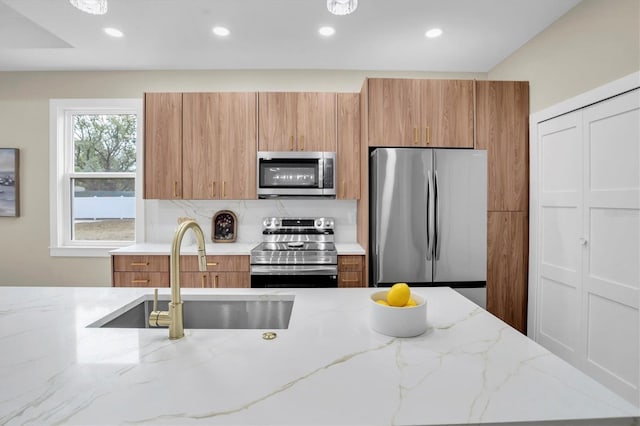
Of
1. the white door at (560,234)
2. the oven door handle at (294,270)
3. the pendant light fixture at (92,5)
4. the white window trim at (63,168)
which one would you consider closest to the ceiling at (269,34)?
the white window trim at (63,168)

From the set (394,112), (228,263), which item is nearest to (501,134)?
(394,112)

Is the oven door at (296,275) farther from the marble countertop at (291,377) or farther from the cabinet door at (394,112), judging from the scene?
the marble countertop at (291,377)

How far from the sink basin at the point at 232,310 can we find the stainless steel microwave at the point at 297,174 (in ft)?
5.84

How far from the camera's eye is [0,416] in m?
0.65

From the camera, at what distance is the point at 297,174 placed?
10.4ft

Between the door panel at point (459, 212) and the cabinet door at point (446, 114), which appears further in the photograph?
the cabinet door at point (446, 114)

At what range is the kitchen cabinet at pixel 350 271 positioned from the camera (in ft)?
9.72

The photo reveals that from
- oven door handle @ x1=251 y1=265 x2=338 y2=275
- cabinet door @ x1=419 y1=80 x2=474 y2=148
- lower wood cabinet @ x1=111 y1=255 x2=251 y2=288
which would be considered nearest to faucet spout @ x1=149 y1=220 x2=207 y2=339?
oven door handle @ x1=251 y1=265 x2=338 y2=275

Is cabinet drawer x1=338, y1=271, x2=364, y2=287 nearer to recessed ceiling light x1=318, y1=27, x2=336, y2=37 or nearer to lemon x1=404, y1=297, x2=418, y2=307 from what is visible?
lemon x1=404, y1=297, x2=418, y2=307

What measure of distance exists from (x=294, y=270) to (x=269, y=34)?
76.1 inches

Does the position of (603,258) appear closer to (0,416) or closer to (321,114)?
(321,114)

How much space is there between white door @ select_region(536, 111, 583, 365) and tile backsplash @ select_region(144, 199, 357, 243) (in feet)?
5.50

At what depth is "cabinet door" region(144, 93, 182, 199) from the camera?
10.4ft

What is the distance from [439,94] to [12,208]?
4.32 meters
